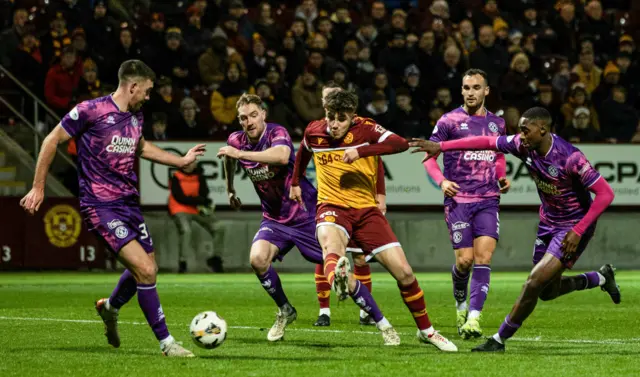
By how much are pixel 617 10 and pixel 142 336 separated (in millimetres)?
20754

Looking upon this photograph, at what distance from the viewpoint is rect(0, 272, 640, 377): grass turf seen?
8328mm

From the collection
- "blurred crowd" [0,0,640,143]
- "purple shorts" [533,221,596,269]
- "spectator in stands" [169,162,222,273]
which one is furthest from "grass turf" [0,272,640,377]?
"blurred crowd" [0,0,640,143]

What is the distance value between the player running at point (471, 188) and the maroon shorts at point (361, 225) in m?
1.60

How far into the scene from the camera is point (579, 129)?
76.0 feet

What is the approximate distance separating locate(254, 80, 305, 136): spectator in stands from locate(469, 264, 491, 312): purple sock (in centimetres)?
1036

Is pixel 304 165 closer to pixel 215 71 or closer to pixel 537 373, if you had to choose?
pixel 537 373

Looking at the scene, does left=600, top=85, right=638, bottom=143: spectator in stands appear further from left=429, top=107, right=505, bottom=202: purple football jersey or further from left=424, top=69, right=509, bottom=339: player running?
left=429, top=107, right=505, bottom=202: purple football jersey

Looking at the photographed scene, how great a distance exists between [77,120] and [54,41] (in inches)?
490

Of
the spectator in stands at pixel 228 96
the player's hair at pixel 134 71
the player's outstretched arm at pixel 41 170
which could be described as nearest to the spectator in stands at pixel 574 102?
the spectator in stands at pixel 228 96

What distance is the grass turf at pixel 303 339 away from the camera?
8328 millimetres

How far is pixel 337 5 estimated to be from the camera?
2422 centimetres

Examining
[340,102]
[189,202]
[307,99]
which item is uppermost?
[340,102]

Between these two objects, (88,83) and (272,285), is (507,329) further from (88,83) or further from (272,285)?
(88,83)

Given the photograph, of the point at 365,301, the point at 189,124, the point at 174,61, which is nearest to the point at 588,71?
the point at 189,124
